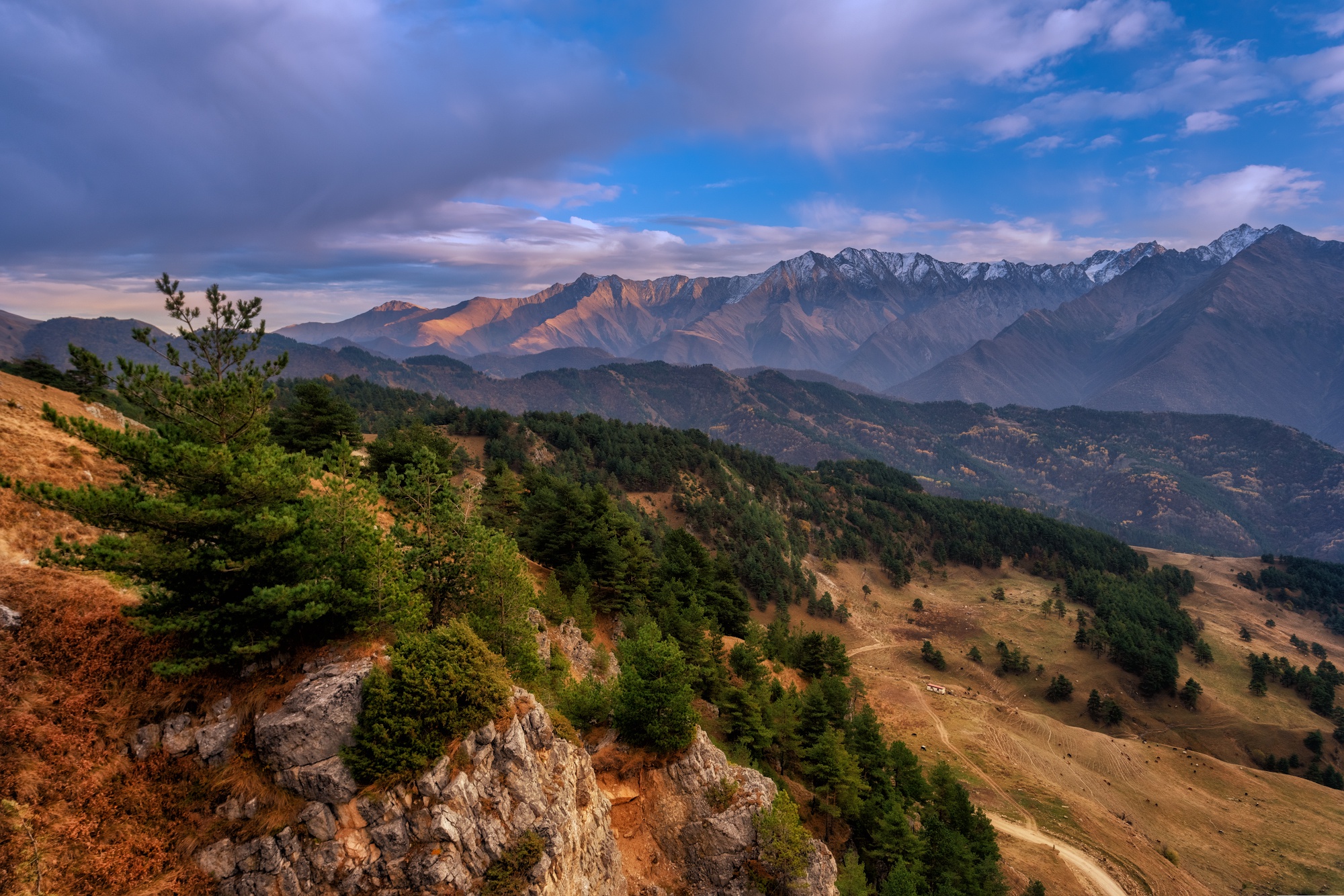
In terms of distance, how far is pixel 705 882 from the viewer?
25.4 m

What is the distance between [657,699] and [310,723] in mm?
14797

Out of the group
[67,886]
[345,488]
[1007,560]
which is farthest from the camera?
[1007,560]

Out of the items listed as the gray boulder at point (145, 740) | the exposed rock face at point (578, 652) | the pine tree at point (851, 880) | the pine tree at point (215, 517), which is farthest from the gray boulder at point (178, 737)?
the pine tree at point (851, 880)

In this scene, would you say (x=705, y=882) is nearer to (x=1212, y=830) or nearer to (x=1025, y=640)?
(x=1212, y=830)

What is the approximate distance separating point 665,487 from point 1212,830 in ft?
347

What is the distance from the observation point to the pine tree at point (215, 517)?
50.9ft

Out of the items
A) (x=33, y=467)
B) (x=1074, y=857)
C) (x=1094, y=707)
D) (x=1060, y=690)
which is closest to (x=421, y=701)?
(x=33, y=467)

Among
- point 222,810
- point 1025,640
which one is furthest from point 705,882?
point 1025,640

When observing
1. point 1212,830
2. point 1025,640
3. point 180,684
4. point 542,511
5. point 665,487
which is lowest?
point 1025,640

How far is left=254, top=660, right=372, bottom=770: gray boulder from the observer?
16.6 meters

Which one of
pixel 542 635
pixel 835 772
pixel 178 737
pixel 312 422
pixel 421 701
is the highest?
pixel 312 422

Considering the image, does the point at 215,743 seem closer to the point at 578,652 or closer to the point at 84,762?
the point at 84,762

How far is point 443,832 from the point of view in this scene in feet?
56.0

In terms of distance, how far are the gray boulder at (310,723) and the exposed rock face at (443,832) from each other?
0.64 feet
